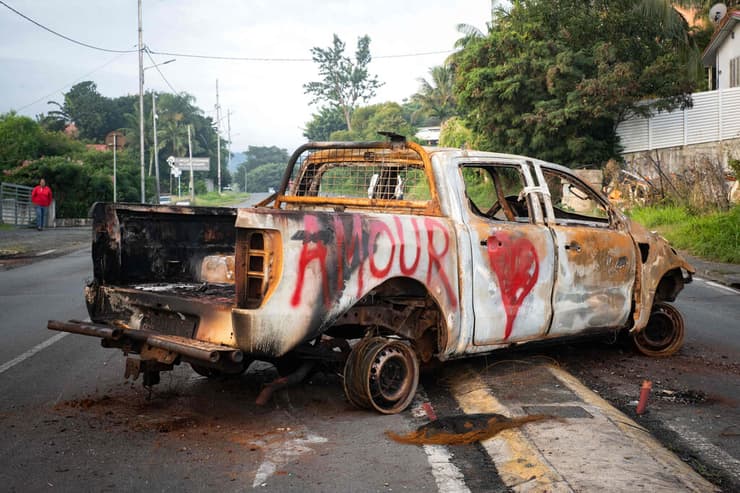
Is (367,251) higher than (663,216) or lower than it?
lower

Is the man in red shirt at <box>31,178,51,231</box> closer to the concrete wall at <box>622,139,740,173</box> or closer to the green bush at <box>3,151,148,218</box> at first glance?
the green bush at <box>3,151,148,218</box>

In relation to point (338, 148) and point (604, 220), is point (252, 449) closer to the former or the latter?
point (338, 148)

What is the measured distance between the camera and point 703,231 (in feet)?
60.5

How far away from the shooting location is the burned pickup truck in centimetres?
492

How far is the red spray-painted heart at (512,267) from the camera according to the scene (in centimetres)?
596

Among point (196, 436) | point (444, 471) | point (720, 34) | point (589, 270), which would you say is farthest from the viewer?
point (720, 34)

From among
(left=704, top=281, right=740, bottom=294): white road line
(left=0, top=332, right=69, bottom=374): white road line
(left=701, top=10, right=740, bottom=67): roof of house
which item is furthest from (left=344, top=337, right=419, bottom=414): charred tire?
(left=701, top=10, right=740, bottom=67): roof of house

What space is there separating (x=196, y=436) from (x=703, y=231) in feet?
52.6

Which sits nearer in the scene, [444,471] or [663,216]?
[444,471]

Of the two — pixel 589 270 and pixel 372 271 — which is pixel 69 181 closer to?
pixel 589 270

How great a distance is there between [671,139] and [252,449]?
92.2 ft

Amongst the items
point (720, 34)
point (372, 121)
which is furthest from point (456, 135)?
point (372, 121)

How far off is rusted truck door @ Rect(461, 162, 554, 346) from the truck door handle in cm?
22

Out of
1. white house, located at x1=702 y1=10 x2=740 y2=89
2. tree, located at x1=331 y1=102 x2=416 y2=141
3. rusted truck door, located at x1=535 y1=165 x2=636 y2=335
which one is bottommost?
rusted truck door, located at x1=535 y1=165 x2=636 y2=335
